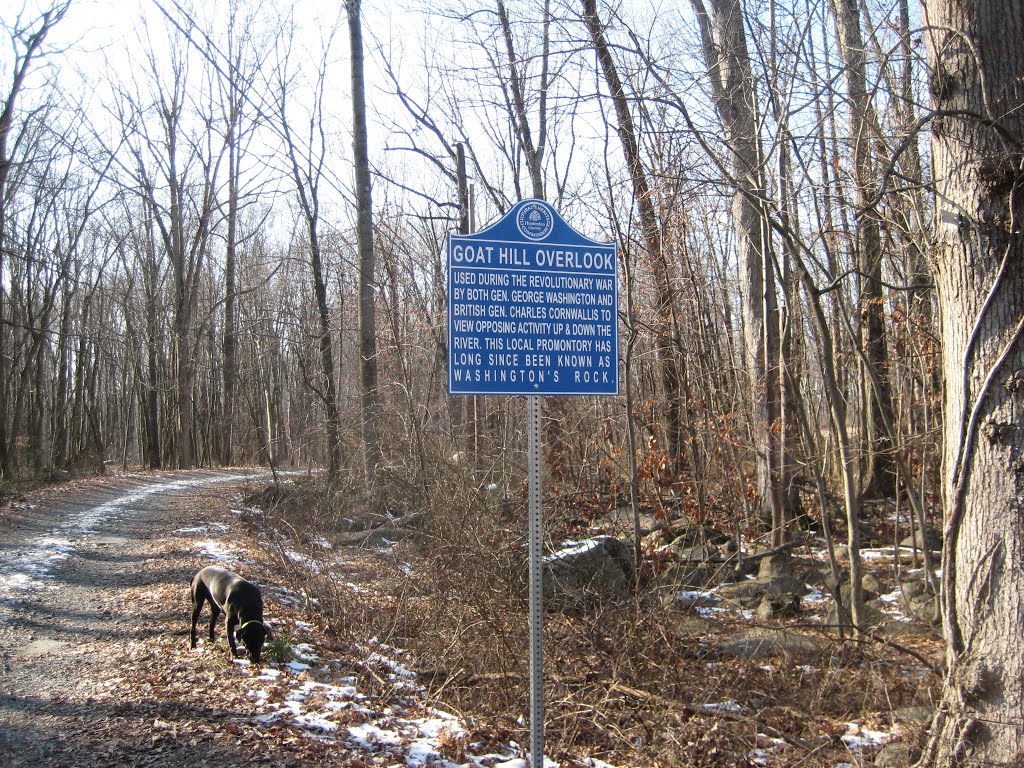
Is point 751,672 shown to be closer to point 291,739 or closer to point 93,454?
point 291,739

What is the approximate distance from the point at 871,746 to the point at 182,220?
107 ft

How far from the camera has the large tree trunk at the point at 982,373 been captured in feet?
13.2

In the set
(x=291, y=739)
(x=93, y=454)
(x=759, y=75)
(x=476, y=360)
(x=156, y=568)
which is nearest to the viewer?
(x=476, y=360)

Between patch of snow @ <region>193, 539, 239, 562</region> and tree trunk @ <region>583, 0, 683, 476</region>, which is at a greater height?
tree trunk @ <region>583, 0, 683, 476</region>

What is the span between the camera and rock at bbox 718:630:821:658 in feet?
22.2

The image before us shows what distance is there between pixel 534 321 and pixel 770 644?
4.82 m

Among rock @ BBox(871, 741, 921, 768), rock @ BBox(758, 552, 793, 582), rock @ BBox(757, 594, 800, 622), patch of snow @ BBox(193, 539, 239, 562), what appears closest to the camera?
rock @ BBox(871, 741, 921, 768)

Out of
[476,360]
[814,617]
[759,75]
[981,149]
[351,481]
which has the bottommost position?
[814,617]

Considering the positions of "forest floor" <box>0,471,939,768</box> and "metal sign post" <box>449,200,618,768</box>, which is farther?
"forest floor" <box>0,471,939,768</box>

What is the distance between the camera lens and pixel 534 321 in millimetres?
4023

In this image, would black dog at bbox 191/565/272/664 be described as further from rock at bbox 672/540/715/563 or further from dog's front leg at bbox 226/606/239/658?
rock at bbox 672/540/715/563

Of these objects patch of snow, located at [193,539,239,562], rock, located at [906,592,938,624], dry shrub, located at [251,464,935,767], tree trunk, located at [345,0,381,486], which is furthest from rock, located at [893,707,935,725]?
tree trunk, located at [345,0,381,486]

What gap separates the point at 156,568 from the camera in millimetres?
10359

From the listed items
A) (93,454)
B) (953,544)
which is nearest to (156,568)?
(953,544)
